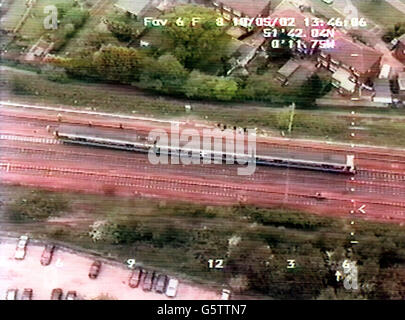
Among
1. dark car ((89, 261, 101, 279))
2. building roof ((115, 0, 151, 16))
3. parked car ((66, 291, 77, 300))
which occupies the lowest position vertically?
parked car ((66, 291, 77, 300))

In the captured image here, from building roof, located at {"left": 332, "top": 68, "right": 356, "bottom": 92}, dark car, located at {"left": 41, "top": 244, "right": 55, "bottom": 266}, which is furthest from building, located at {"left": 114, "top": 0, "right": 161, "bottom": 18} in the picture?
dark car, located at {"left": 41, "top": 244, "right": 55, "bottom": 266}

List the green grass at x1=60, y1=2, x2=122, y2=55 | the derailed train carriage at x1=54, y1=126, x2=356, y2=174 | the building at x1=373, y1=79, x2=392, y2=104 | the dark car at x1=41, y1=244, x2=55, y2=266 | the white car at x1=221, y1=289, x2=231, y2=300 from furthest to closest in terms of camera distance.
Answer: the green grass at x1=60, y1=2, x2=122, y2=55 < the building at x1=373, y1=79, x2=392, y2=104 < the derailed train carriage at x1=54, y1=126, x2=356, y2=174 < the dark car at x1=41, y1=244, x2=55, y2=266 < the white car at x1=221, y1=289, x2=231, y2=300

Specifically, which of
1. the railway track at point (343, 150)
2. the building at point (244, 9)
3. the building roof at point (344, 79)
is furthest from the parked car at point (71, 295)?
the building roof at point (344, 79)

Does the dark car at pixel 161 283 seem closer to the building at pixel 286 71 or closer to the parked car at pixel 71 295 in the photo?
the parked car at pixel 71 295

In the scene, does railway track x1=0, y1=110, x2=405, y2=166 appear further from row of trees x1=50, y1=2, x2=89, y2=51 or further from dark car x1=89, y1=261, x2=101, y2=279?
row of trees x1=50, y1=2, x2=89, y2=51

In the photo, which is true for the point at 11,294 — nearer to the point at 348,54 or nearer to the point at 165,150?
the point at 165,150
